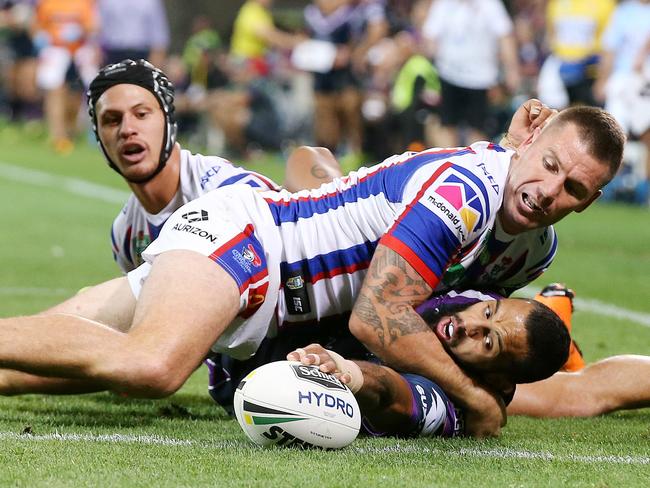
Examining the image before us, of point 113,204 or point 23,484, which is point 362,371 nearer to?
point 23,484

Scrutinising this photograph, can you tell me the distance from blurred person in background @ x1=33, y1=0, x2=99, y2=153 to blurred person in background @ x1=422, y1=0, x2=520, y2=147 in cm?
695

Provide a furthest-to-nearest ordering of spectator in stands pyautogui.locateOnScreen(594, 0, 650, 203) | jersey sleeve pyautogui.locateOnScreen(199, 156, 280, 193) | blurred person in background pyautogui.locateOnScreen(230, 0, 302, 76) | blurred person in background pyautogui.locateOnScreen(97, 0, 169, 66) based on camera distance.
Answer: blurred person in background pyautogui.locateOnScreen(230, 0, 302, 76), blurred person in background pyautogui.locateOnScreen(97, 0, 169, 66), spectator in stands pyautogui.locateOnScreen(594, 0, 650, 203), jersey sleeve pyautogui.locateOnScreen(199, 156, 280, 193)

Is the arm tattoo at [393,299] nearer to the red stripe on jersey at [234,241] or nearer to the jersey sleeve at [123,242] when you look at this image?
the red stripe on jersey at [234,241]

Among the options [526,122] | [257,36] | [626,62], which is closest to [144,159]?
[526,122]

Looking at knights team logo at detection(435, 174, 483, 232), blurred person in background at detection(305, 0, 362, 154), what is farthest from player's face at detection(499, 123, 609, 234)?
blurred person in background at detection(305, 0, 362, 154)

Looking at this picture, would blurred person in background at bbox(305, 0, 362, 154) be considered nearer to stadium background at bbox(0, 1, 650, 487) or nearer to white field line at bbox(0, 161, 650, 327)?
white field line at bbox(0, 161, 650, 327)

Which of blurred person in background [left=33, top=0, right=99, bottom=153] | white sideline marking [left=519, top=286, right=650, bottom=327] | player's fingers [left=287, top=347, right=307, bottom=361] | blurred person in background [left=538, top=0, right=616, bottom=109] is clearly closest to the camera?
player's fingers [left=287, top=347, right=307, bottom=361]

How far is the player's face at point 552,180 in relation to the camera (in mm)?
5086

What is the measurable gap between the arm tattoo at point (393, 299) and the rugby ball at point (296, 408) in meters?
0.33

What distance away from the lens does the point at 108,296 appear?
229 inches

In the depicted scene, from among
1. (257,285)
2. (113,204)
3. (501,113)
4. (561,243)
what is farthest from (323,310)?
(501,113)

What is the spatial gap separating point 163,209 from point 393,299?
189cm

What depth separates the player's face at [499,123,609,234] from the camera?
16.7 ft

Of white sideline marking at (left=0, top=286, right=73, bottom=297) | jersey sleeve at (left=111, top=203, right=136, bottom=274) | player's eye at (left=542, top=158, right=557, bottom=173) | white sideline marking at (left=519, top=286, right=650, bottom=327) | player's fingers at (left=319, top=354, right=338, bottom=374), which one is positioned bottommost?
white sideline marking at (left=519, top=286, right=650, bottom=327)
